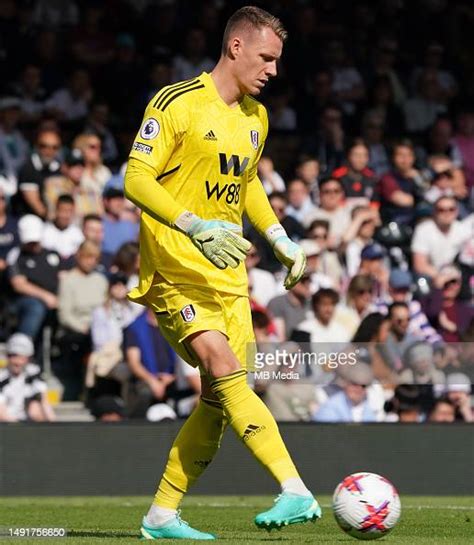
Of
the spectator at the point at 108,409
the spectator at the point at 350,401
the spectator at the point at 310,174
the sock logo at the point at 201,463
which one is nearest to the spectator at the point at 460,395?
the spectator at the point at 350,401

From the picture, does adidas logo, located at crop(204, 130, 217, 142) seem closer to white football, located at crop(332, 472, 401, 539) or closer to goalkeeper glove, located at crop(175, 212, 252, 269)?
goalkeeper glove, located at crop(175, 212, 252, 269)

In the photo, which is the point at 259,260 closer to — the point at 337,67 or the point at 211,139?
the point at 337,67

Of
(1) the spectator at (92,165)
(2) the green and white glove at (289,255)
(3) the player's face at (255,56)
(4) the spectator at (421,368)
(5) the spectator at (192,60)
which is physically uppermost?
(3) the player's face at (255,56)

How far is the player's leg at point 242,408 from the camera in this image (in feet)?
23.0

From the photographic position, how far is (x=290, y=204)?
15164 millimetres

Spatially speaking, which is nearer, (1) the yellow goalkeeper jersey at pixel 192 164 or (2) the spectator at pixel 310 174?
(1) the yellow goalkeeper jersey at pixel 192 164

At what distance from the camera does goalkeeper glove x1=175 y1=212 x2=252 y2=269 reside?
6805 mm

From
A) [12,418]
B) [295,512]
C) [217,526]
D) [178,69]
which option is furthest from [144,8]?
[295,512]

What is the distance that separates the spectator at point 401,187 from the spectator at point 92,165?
3029 mm

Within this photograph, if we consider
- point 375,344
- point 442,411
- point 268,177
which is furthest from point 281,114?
point 442,411

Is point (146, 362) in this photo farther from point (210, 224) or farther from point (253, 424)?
point (210, 224)

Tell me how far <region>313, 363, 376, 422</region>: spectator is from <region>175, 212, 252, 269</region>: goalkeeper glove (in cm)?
531

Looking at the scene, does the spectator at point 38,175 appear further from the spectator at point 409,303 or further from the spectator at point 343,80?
the spectator at point 343,80

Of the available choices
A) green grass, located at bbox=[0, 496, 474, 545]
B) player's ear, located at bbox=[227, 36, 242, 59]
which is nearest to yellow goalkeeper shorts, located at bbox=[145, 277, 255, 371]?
green grass, located at bbox=[0, 496, 474, 545]
